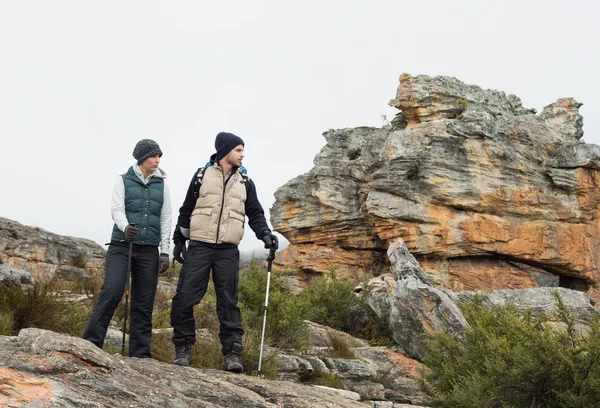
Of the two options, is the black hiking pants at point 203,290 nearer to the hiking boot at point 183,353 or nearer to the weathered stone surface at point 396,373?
the hiking boot at point 183,353

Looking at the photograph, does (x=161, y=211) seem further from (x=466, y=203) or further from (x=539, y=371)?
(x=466, y=203)

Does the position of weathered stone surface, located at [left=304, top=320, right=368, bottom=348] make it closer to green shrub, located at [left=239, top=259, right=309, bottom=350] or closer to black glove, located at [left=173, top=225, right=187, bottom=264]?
green shrub, located at [left=239, top=259, right=309, bottom=350]

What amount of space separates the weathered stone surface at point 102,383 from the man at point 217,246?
1068mm

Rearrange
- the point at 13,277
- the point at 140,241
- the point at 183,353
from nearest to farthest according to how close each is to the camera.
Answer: the point at 183,353, the point at 140,241, the point at 13,277

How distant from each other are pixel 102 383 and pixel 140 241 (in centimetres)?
240

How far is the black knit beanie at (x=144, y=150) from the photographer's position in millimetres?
5945

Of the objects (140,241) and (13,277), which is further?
(13,277)

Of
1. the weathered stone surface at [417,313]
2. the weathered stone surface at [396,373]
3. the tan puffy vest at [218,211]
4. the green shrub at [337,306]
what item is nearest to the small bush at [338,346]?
the weathered stone surface at [396,373]

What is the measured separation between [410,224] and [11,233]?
16819 mm

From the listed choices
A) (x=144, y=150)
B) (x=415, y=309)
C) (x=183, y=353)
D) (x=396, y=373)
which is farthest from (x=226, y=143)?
(x=415, y=309)

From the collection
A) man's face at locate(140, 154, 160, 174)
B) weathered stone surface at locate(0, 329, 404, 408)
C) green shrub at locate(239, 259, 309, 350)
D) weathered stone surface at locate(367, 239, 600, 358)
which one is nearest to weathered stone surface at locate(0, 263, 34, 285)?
man's face at locate(140, 154, 160, 174)

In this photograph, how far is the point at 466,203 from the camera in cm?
2583

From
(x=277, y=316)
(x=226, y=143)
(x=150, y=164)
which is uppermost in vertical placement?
(x=226, y=143)

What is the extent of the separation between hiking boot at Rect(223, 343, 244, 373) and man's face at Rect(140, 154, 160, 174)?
2.11 meters
